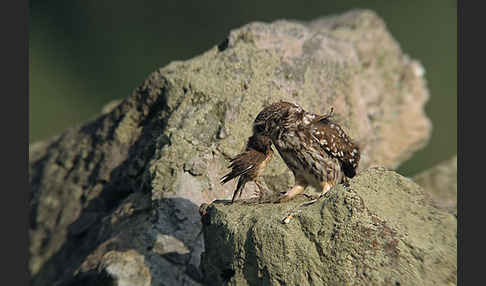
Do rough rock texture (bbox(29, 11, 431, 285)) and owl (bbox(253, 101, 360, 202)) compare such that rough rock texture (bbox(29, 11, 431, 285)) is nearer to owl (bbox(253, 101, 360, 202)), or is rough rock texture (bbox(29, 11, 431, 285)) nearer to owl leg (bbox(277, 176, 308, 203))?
owl leg (bbox(277, 176, 308, 203))

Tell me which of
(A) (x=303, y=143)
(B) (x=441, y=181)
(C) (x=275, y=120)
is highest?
(C) (x=275, y=120)

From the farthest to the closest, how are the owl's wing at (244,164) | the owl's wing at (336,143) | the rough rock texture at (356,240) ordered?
the owl's wing at (336,143) < the owl's wing at (244,164) < the rough rock texture at (356,240)

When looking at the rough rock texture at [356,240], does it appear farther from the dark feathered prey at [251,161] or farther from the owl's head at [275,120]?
the owl's head at [275,120]

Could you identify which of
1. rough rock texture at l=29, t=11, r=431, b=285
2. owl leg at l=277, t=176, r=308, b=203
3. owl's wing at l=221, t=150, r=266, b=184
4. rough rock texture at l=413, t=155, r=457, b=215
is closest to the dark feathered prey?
owl's wing at l=221, t=150, r=266, b=184

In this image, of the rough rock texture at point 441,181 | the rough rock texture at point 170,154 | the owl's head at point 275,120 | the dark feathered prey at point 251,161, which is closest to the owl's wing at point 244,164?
the dark feathered prey at point 251,161

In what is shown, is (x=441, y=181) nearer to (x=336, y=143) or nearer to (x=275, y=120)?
(x=336, y=143)

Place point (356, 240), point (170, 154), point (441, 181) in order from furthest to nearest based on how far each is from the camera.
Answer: point (441, 181)
point (170, 154)
point (356, 240)

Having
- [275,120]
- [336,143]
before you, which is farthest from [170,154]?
[336,143]
